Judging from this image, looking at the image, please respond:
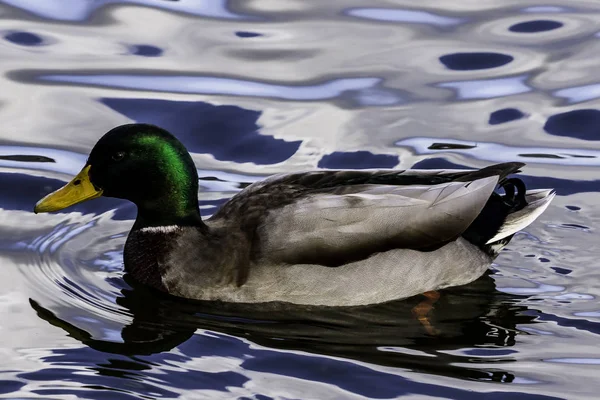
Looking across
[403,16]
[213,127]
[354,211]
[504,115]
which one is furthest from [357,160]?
[403,16]

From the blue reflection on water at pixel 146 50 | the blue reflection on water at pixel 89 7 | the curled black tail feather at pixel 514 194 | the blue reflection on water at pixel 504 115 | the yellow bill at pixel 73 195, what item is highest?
the blue reflection on water at pixel 89 7

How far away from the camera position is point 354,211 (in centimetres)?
735

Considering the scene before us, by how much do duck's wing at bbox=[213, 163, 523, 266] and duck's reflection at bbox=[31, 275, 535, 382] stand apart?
0.36m

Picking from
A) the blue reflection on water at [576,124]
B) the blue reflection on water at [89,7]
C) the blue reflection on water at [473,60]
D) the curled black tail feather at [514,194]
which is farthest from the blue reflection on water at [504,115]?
the blue reflection on water at [89,7]

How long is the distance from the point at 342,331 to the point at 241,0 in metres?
6.34

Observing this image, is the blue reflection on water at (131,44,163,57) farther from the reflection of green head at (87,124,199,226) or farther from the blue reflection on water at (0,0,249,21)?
the reflection of green head at (87,124,199,226)

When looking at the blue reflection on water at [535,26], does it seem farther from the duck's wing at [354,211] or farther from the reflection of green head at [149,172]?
the reflection of green head at [149,172]

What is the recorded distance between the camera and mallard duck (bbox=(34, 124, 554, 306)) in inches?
287

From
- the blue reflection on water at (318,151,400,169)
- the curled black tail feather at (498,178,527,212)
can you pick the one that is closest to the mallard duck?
the curled black tail feather at (498,178,527,212)

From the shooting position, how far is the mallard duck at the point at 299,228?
7.28 m

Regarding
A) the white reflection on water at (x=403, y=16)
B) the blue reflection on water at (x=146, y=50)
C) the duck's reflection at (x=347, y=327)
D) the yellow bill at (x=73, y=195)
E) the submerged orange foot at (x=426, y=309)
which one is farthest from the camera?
the white reflection on water at (x=403, y=16)

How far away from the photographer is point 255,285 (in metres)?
7.26

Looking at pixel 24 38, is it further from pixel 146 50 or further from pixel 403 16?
pixel 403 16

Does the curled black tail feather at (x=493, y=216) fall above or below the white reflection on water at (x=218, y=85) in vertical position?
below
